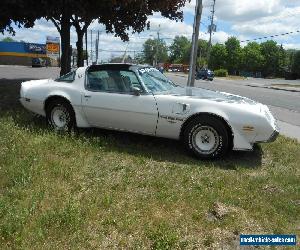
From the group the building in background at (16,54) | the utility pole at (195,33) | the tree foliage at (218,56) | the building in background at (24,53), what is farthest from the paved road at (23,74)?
the tree foliage at (218,56)

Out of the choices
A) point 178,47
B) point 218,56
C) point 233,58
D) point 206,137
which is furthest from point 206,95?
point 178,47

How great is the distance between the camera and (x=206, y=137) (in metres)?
6.12

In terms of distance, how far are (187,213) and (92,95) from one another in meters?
3.30

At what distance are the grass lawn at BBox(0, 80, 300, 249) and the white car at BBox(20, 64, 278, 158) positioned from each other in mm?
341

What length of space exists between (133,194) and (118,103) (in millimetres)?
2326

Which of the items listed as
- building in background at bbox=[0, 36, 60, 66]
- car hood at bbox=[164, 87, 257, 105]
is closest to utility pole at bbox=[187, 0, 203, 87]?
car hood at bbox=[164, 87, 257, 105]

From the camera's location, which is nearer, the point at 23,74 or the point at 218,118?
the point at 218,118

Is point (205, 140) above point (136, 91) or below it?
below

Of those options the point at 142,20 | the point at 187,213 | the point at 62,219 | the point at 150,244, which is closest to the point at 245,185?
the point at 187,213

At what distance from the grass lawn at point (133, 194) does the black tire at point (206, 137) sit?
0.17 metres

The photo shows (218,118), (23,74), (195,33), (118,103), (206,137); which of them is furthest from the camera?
(23,74)

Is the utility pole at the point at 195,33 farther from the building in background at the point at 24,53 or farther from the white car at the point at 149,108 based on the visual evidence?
the building in background at the point at 24,53

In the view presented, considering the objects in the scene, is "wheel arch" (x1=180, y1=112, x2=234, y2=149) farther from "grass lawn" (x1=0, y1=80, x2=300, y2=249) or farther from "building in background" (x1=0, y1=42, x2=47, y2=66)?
"building in background" (x1=0, y1=42, x2=47, y2=66)

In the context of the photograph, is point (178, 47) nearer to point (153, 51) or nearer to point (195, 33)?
point (153, 51)
